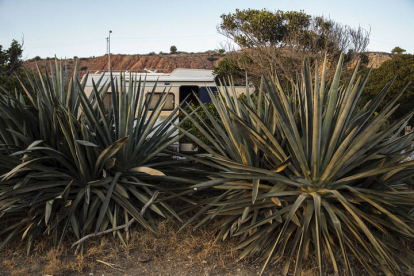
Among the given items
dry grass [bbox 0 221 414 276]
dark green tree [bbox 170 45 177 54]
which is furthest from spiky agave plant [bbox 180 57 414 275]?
dark green tree [bbox 170 45 177 54]

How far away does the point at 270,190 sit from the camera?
3477mm

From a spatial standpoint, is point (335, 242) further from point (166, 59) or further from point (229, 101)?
point (166, 59)

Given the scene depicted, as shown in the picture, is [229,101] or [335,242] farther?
[229,101]

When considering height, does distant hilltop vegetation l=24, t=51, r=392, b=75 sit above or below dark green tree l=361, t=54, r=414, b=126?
above

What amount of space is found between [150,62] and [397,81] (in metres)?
39.2

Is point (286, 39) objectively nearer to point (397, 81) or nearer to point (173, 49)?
point (397, 81)

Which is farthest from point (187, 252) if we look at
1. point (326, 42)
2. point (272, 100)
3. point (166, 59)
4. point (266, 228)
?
point (166, 59)

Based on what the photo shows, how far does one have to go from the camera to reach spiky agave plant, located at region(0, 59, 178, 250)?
3.80 metres

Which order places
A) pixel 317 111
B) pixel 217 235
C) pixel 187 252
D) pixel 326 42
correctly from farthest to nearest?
pixel 326 42, pixel 217 235, pixel 187 252, pixel 317 111

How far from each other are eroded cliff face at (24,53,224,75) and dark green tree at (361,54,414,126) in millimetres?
29832

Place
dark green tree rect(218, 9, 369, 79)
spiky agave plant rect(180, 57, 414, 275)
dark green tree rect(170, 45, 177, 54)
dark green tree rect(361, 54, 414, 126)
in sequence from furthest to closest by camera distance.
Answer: dark green tree rect(170, 45, 177, 54) < dark green tree rect(361, 54, 414, 126) < dark green tree rect(218, 9, 369, 79) < spiky agave plant rect(180, 57, 414, 275)

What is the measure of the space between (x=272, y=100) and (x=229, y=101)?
39.9 inches

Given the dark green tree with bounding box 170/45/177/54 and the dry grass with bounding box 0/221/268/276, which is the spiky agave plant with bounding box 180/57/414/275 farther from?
the dark green tree with bounding box 170/45/177/54

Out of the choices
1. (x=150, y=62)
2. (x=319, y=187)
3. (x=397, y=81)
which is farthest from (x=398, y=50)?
(x=319, y=187)
